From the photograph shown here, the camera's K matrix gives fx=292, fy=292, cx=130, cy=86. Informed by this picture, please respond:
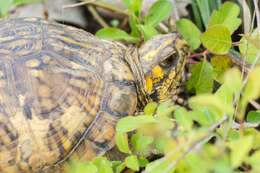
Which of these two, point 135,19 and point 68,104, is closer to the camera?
point 68,104

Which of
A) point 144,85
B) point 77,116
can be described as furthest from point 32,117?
point 144,85

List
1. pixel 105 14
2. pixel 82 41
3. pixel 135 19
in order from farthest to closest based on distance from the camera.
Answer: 1. pixel 105 14
2. pixel 135 19
3. pixel 82 41

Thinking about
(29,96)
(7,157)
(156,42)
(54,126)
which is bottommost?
(7,157)

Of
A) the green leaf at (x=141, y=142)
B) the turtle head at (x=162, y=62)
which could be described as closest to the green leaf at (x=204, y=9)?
the turtle head at (x=162, y=62)

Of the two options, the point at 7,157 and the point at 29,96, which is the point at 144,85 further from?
the point at 7,157

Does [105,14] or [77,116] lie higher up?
[105,14]

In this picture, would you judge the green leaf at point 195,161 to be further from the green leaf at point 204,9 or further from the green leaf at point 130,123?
the green leaf at point 204,9
